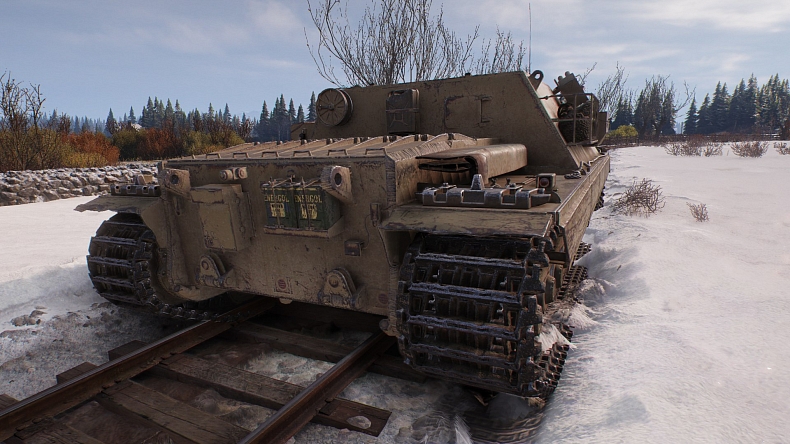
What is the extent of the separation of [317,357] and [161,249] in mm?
1744

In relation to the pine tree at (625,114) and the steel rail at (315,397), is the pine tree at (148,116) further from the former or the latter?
the steel rail at (315,397)

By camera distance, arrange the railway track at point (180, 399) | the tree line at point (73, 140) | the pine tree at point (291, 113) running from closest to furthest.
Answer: the railway track at point (180, 399), the tree line at point (73, 140), the pine tree at point (291, 113)

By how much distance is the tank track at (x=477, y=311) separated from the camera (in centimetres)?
258

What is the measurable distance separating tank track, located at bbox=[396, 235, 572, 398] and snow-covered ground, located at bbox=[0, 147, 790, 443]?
44 centimetres

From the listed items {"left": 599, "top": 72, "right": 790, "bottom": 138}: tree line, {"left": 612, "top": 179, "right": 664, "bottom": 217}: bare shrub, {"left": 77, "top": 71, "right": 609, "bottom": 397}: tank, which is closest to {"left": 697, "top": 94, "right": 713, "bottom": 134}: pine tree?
{"left": 599, "top": 72, "right": 790, "bottom": 138}: tree line

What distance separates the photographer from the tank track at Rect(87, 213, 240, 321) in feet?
13.6

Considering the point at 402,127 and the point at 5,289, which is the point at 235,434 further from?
the point at 5,289

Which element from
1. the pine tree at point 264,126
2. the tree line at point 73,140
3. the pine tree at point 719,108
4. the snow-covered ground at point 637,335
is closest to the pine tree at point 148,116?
the pine tree at point 264,126

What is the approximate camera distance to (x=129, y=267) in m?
4.15

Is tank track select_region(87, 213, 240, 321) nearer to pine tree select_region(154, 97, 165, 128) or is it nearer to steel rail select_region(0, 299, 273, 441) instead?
steel rail select_region(0, 299, 273, 441)

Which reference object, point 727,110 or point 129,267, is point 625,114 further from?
point 129,267

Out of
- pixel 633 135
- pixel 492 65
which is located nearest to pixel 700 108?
pixel 633 135

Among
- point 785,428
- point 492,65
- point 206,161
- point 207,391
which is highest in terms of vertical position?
point 492,65

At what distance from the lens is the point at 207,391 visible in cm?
355
